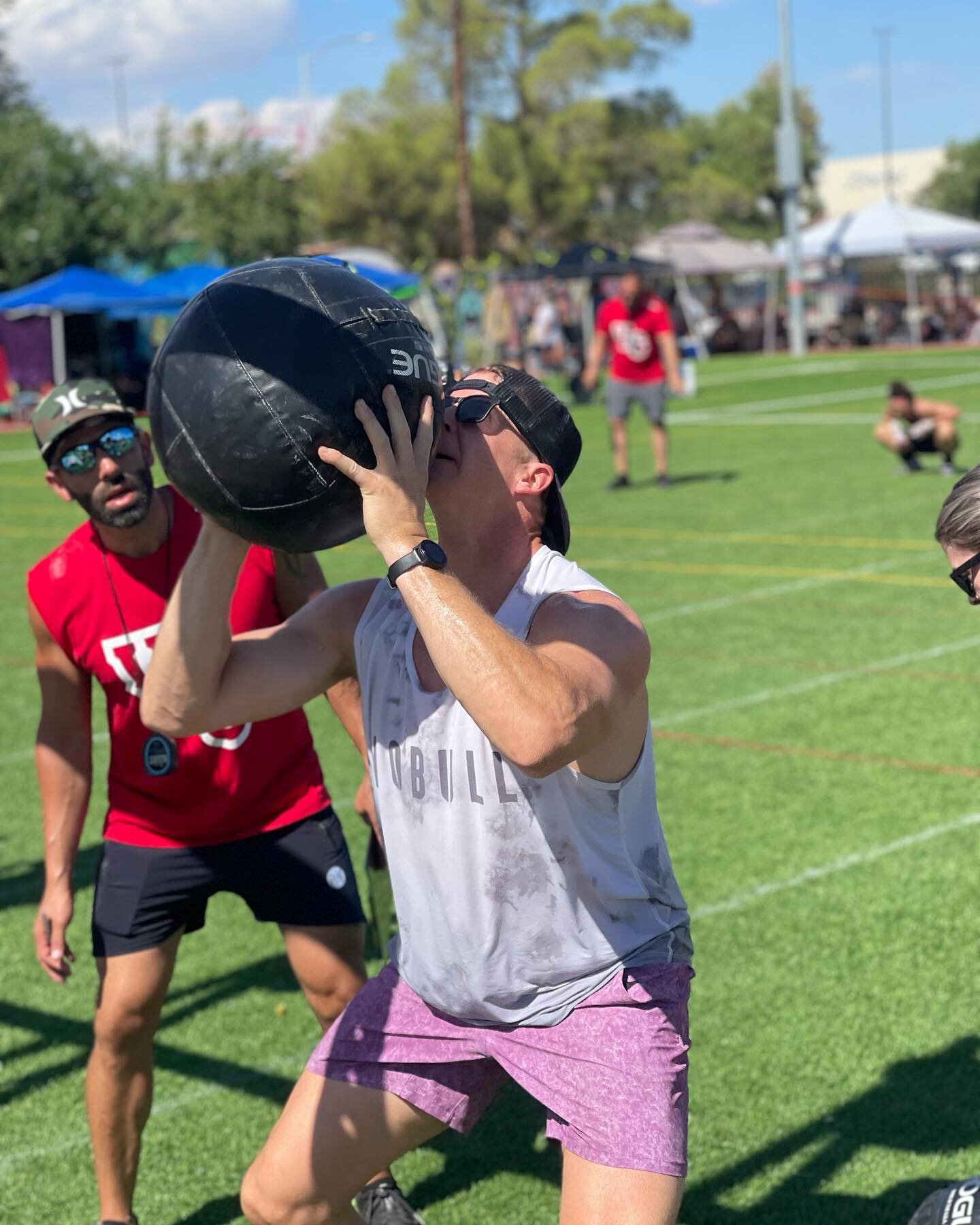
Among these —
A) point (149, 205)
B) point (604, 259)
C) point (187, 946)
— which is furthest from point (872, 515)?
point (149, 205)

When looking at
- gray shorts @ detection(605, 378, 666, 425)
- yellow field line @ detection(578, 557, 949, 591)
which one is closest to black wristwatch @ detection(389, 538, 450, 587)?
yellow field line @ detection(578, 557, 949, 591)

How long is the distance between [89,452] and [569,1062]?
2.20m

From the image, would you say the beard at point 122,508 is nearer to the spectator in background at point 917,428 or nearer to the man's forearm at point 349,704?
the man's forearm at point 349,704

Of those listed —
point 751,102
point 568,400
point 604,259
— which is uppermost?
point 751,102

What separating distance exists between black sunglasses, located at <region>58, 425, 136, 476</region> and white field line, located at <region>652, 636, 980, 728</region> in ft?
15.8

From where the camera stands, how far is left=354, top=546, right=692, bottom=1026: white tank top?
2928mm

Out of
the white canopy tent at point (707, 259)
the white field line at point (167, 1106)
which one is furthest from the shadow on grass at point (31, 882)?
the white canopy tent at point (707, 259)

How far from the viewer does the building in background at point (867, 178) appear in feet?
409

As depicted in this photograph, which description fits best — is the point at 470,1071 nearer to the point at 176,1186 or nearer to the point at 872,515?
the point at 176,1186

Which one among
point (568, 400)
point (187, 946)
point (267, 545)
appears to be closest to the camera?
point (267, 545)

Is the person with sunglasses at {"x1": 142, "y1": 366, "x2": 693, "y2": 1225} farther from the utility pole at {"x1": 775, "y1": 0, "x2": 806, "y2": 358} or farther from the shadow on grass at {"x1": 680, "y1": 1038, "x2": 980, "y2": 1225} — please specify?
the utility pole at {"x1": 775, "y1": 0, "x2": 806, "y2": 358}

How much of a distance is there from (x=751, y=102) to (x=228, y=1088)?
88710mm

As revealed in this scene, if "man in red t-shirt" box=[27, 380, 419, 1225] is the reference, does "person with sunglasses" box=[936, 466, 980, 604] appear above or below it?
above

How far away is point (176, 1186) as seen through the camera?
4.39 m
